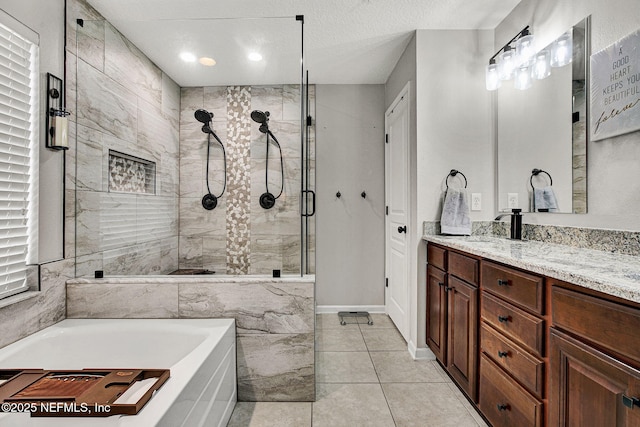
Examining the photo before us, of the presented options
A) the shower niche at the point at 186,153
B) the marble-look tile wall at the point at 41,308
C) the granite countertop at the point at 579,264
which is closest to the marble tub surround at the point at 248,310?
the marble-look tile wall at the point at 41,308

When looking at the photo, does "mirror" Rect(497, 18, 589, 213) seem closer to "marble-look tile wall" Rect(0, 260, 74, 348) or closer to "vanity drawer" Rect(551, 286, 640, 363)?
"vanity drawer" Rect(551, 286, 640, 363)

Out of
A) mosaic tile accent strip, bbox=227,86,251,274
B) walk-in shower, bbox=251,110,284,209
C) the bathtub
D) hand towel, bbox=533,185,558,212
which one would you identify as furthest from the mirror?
the bathtub

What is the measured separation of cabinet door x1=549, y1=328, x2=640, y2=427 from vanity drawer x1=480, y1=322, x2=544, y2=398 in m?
0.07

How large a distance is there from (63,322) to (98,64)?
1.64 metres

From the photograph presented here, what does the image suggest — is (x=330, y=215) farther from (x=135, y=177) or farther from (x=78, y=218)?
(x=78, y=218)

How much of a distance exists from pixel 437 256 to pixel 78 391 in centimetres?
203

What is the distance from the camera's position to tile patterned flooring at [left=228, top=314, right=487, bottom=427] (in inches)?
65.7

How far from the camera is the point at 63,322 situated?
5.68ft

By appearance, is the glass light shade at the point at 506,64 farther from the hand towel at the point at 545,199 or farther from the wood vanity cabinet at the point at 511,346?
the wood vanity cabinet at the point at 511,346

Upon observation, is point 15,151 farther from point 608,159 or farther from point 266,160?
point 608,159

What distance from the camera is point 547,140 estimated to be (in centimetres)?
188

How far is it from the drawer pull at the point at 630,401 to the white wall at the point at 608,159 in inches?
35.7

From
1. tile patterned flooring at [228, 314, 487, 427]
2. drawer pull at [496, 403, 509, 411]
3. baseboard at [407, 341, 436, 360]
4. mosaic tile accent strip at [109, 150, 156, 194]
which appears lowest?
tile patterned flooring at [228, 314, 487, 427]

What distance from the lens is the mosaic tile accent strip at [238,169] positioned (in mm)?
2295
